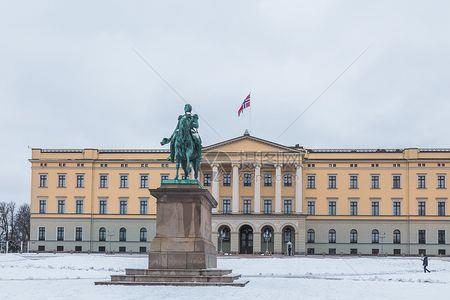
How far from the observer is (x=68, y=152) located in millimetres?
90938

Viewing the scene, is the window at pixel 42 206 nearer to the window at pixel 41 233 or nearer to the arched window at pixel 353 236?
the window at pixel 41 233

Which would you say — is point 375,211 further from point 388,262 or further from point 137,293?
point 137,293

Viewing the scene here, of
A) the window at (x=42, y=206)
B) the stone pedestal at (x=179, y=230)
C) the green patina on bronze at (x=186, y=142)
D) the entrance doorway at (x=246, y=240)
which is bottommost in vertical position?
the entrance doorway at (x=246, y=240)

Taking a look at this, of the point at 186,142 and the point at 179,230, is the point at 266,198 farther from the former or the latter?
the point at 179,230

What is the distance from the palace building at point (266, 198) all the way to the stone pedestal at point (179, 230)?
59.3m

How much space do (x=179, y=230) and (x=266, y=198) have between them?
62.4 metres

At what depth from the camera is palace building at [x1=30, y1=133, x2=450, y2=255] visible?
86750 mm

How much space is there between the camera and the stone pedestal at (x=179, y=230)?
87.5 feet

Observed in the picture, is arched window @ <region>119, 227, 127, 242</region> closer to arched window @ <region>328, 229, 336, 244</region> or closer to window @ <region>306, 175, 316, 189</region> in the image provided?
Answer: window @ <region>306, 175, 316, 189</region>

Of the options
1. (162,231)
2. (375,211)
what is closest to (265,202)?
(375,211)

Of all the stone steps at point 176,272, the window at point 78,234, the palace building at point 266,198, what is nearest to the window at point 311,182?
the palace building at point 266,198

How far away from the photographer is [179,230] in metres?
27.0

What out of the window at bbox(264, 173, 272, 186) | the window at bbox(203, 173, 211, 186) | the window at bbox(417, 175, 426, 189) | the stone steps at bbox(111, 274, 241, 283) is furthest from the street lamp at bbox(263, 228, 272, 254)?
the stone steps at bbox(111, 274, 241, 283)

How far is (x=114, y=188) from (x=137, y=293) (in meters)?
69.2
